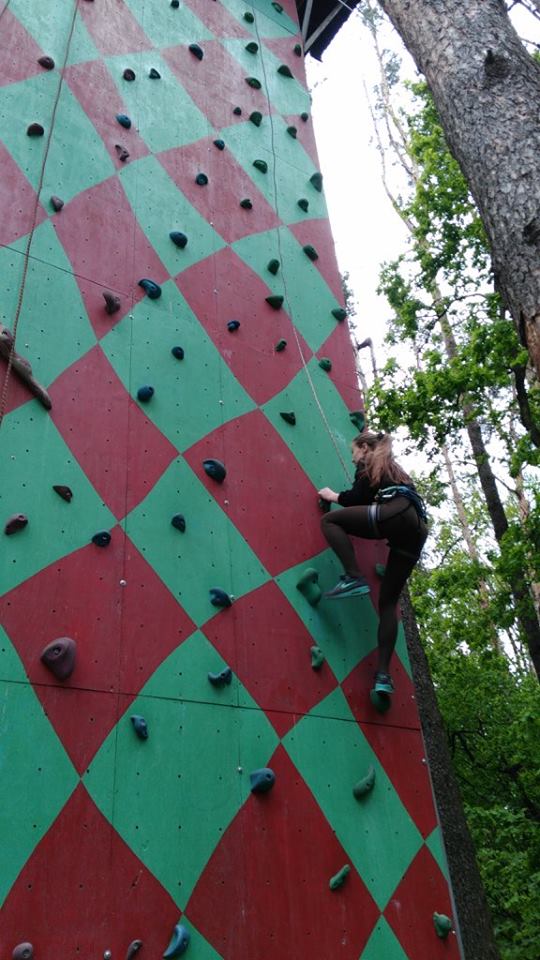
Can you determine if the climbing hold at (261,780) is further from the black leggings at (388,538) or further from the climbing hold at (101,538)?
the climbing hold at (101,538)

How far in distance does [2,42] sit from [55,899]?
3816 mm

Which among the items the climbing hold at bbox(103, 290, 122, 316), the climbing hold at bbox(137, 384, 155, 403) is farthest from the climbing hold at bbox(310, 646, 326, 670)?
the climbing hold at bbox(103, 290, 122, 316)

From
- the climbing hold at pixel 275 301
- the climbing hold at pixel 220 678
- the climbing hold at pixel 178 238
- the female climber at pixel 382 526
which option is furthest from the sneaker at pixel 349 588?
the climbing hold at pixel 178 238

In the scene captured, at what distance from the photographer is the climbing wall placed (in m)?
2.47

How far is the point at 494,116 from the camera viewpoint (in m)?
3.00

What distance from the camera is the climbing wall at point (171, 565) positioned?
8.11ft

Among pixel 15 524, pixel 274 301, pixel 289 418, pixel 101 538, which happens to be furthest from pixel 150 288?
pixel 15 524

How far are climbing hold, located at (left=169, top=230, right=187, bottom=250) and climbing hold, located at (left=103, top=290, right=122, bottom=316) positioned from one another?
633 mm

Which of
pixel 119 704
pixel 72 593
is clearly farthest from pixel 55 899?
pixel 72 593

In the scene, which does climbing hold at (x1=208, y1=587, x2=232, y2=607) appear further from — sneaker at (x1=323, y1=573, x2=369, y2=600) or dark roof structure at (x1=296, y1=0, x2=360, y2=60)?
dark roof structure at (x1=296, y1=0, x2=360, y2=60)

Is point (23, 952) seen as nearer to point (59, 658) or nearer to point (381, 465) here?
point (59, 658)

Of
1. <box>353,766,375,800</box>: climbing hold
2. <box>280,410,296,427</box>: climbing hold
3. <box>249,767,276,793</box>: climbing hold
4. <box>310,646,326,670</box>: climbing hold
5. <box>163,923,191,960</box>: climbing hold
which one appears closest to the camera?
<box>163,923,191,960</box>: climbing hold

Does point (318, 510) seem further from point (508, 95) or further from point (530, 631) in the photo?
point (530, 631)

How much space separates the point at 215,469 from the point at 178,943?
1.77 metres
